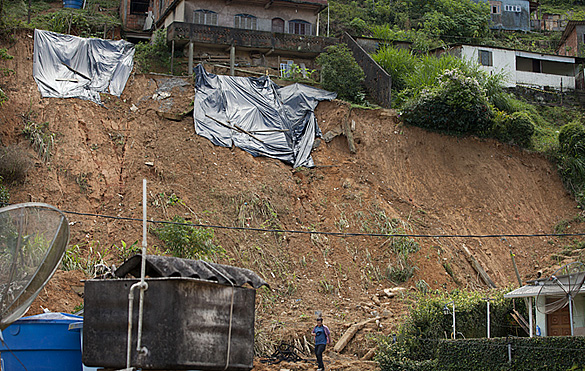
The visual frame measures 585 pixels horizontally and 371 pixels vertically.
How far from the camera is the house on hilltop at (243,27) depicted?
2469 cm

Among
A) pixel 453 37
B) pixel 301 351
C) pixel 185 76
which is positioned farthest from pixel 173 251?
pixel 453 37

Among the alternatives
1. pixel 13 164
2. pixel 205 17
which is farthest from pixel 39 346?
pixel 205 17

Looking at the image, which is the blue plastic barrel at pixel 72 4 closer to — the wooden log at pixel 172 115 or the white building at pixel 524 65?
the wooden log at pixel 172 115

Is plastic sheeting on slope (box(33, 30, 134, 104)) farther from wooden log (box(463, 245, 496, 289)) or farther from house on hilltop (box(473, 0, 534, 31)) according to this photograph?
house on hilltop (box(473, 0, 534, 31))

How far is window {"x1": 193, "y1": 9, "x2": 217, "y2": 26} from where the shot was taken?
86.9 ft

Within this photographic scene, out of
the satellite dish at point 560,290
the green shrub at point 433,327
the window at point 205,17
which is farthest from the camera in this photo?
the window at point 205,17

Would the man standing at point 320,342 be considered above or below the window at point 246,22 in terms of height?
below

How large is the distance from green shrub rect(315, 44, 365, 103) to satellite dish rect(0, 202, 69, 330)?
16584 millimetres

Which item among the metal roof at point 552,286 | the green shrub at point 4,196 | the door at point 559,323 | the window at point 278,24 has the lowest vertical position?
the door at point 559,323

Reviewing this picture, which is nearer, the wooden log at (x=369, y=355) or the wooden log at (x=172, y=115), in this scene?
the wooden log at (x=369, y=355)

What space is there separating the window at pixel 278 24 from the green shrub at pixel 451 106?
6.88 metres

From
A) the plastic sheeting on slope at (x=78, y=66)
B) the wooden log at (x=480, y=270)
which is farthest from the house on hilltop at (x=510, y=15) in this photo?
the plastic sheeting on slope at (x=78, y=66)

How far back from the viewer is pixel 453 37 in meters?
38.5

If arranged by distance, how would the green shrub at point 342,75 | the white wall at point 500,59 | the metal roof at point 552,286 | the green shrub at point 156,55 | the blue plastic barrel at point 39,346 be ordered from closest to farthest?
the blue plastic barrel at point 39,346, the metal roof at point 552,286, the green shrub at point 156,55, the green shrub at point 342,75, the white wall at point 500,59
